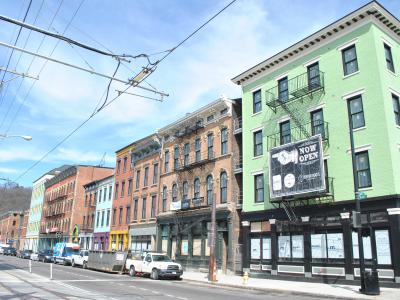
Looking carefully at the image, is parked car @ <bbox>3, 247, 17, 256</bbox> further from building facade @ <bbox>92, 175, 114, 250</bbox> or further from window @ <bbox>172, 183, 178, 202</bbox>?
window @ <bbox>172, 183, 178, 202</bbox>

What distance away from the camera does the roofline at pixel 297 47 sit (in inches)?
894

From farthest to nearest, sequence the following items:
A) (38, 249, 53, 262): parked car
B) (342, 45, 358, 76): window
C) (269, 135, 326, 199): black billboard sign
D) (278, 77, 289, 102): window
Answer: (38, 249, 53, 262): parked car → (278, 77, 289, 102): window → (342, 45, 358, 76): window → (269, 135, 326, 199): black billboard sign

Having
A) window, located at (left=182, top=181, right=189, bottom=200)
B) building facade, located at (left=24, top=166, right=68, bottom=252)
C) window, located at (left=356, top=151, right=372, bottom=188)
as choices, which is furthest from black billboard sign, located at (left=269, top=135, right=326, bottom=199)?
building facade, located at (left=24, top=166, right=68, bottom=252)

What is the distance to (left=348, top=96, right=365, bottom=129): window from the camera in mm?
22391

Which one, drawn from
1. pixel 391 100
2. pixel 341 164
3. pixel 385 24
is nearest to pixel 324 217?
pixel 341 164

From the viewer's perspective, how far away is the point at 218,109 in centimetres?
3372

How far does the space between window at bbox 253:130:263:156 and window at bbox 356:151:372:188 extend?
8.11 metres

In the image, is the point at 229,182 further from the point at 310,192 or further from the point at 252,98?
the point at 310,192

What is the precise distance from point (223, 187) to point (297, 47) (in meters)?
11.9

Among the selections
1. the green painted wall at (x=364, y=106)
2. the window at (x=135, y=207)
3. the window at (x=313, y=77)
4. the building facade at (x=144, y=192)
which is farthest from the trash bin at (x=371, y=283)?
the window at (x=135, y=207)

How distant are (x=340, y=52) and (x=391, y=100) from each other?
14.2 ft

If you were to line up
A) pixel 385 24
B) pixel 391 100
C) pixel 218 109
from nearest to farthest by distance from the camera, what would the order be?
pixel 391 100, pixel 385 24, pixel 218 109

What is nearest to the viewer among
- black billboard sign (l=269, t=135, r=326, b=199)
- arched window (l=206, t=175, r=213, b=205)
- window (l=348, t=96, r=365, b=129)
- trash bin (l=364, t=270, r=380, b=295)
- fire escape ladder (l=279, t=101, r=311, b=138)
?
trash bin (l=364, t=270, r=380, b=295)

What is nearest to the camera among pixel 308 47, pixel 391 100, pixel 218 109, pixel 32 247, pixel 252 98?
pixel 391 100
